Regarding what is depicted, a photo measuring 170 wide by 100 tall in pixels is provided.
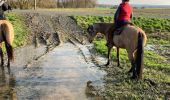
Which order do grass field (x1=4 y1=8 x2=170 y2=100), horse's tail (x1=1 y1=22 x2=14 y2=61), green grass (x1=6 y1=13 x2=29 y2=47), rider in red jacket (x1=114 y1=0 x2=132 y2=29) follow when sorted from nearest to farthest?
grass field (x1=4 y1=8 x2=170 y2=100), rider in red jacket (x1=114 y1=0 x2=132 y2=29), horse's tail (x1=1 y1=22 x2=14 y2=61), green grass (x1=6 y1=13 x2=29 y2=47)

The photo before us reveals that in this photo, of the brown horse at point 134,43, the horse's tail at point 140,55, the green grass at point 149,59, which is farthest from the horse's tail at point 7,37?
the horse's tail at point 140,55

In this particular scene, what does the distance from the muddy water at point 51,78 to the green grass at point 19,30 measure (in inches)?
123

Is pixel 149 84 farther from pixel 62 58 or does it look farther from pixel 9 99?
pixel 62 58

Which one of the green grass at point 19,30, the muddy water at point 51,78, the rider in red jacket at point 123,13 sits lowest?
the muddy water at point 51,78

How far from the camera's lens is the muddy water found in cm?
1019

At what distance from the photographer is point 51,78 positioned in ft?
40.5

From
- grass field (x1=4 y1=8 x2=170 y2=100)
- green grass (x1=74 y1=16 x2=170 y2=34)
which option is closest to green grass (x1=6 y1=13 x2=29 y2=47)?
grass field (x1=4 y1=8 x2=170 y2=100)

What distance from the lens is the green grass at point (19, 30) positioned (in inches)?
803

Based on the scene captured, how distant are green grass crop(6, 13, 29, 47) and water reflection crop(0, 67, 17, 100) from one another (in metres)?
7.03

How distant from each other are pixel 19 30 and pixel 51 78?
12740 millimetres

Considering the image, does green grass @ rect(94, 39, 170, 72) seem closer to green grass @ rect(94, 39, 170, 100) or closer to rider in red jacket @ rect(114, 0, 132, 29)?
green grass @ rect(94, 39, 170, 100)

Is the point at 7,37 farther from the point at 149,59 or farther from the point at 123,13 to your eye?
the point at 149,59

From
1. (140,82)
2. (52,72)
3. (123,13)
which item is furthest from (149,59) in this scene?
(140,82)

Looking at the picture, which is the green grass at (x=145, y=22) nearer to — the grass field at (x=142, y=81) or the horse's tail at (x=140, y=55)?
the grass field at (x=142, y=81)
